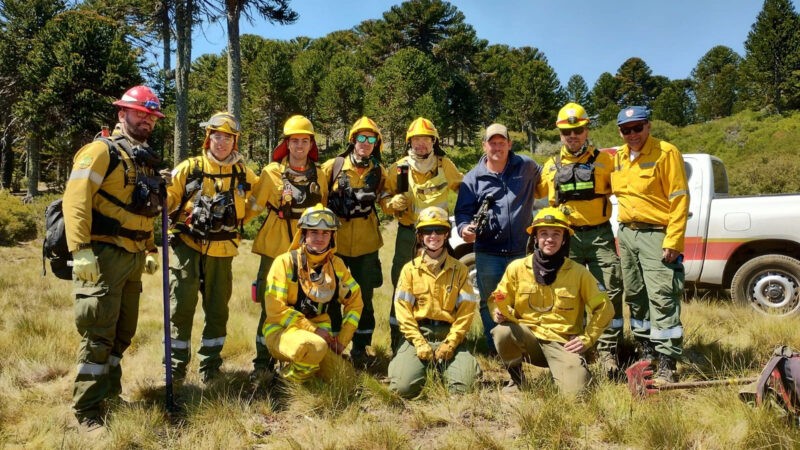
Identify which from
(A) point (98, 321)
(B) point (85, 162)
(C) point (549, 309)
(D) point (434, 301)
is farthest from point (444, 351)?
(B) point (85, 162)

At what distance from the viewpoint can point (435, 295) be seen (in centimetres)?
413

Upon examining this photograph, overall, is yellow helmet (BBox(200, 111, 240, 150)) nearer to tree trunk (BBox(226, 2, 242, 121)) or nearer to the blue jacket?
the blue jacket

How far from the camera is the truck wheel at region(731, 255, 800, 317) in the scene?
5.68 metres

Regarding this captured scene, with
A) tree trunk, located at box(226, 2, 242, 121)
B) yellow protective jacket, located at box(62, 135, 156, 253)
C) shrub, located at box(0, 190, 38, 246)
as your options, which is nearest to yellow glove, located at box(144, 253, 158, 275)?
yellow protective jacket, located at box(62, 135, 156, 253)

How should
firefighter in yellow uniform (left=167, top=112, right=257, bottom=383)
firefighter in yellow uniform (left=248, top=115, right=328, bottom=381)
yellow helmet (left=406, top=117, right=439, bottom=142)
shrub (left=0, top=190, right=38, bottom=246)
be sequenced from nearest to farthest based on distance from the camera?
firefighter in yellow uniform (left=167, top=112, right=257, bottom=383), firefighter in yellow uniform (left=248, top=115, right=328, bottom=381), yellow helmet (left=406, top=117, right=439, bottom=142), shrub (left=0, top=190, right=38, bottom=246)

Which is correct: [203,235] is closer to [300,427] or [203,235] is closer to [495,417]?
[300,427]

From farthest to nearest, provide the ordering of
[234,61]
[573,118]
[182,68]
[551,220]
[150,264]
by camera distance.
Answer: [182,68] → [234,61] → [573,118] → [150,264] → [551,220]

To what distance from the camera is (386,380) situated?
432 centimetres

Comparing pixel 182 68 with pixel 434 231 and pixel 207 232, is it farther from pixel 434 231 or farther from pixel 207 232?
pixel 434 231

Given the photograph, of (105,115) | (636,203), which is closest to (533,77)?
(105,115)

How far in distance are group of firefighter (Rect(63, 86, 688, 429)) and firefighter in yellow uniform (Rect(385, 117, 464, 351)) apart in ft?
0.07

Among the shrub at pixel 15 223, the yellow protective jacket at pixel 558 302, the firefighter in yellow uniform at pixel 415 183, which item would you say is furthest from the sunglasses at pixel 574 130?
the shrub at pixel 15 223

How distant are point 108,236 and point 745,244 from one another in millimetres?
6877

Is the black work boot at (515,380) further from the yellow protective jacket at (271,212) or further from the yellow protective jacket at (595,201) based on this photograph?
the yellow protective jacket at (271,212)
